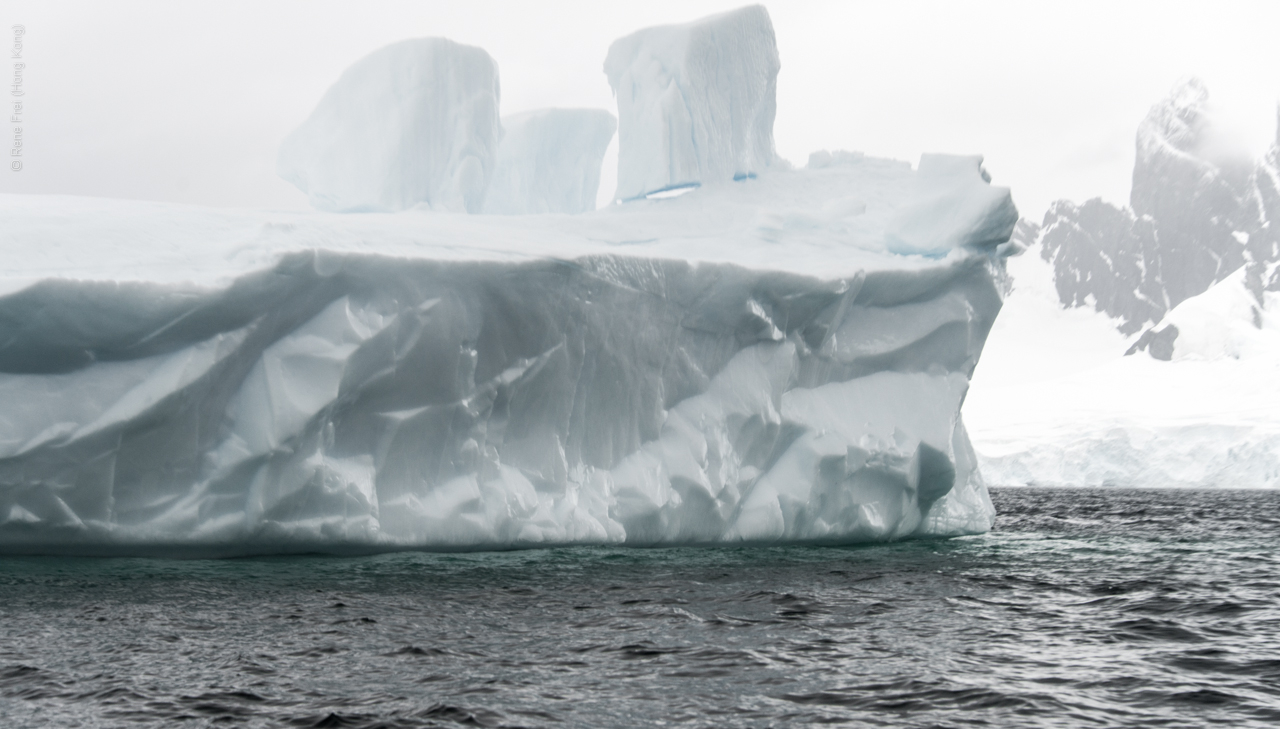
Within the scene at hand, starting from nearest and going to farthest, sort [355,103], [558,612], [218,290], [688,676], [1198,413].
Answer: [688,676]
[558,612]
[218,290]
[355,103]
[1198,413]

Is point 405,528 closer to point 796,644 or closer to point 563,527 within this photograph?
point 563,527

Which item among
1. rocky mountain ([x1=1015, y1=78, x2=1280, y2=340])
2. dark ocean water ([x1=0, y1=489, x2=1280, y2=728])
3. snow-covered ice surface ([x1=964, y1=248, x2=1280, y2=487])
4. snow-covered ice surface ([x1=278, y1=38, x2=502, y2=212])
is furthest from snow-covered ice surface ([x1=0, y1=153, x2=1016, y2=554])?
rocky mountain ([x1=1015, y1=78, x2=1280, y2=340])

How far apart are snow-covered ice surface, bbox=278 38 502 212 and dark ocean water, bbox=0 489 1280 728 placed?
8833 millimetres

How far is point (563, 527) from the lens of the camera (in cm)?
1061

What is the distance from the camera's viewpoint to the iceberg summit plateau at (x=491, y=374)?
879cm

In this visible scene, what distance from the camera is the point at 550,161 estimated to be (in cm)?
1986

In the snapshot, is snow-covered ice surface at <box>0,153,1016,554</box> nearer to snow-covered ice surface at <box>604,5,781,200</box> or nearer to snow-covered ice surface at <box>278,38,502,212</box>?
snow-covered ice surface at <box>604,5,781,200</box>

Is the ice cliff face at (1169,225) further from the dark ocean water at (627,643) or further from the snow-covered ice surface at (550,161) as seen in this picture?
the dark ocean water at (627,643)

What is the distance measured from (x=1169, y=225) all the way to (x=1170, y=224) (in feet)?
0.56

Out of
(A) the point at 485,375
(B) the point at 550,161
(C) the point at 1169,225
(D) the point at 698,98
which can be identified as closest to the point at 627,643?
(A) the point at 485,375

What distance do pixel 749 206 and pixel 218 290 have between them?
790cm

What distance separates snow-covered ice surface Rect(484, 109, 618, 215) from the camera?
19531mm

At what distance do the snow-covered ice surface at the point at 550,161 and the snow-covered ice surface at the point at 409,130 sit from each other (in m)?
1.48

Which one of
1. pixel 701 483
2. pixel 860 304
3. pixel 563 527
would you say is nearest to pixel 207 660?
pixel 563 527
